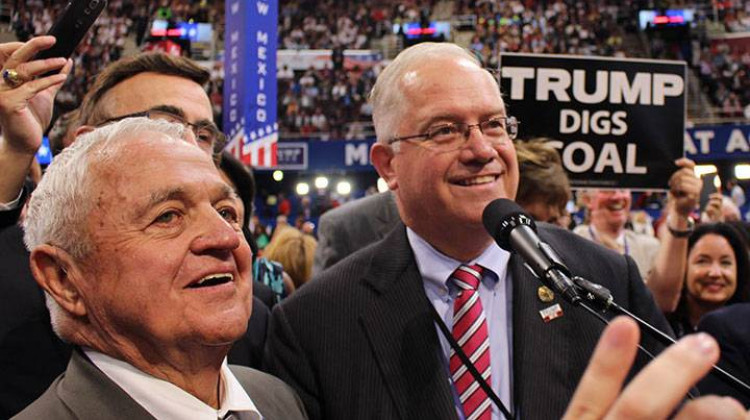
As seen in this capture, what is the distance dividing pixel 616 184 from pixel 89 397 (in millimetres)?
2234

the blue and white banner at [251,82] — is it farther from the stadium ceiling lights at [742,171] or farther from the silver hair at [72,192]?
the stadium ceiling lights at [742,171]

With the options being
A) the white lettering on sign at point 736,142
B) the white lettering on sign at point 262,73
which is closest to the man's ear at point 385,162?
the white lettering on sign at point 262,73

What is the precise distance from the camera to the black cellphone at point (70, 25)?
192 centimetres

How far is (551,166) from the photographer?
290cm

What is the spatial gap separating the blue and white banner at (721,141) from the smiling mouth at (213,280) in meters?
15.7

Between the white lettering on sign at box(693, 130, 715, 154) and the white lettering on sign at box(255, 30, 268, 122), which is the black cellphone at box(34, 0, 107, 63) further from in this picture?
the white lettering on sign at box(693, 130, 715, 154)

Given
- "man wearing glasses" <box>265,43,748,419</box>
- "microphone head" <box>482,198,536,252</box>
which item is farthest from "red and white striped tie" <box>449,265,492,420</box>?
"microphone head" <box>482,198,536,252</box>

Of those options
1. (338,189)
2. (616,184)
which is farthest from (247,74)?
(338,189)

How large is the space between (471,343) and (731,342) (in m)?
0.97

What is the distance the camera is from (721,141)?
16.7 m

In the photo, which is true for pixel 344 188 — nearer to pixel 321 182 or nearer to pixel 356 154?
pixel 321 182

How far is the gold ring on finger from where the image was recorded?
1.82 m

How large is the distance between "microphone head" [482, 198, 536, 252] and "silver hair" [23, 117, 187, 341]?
0.62 meters

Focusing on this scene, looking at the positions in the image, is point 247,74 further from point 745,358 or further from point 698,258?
point 745,358
